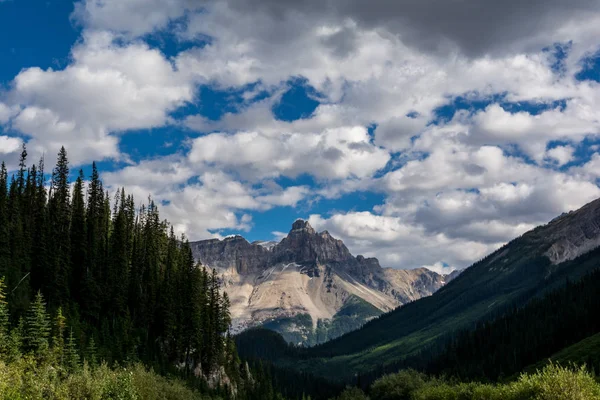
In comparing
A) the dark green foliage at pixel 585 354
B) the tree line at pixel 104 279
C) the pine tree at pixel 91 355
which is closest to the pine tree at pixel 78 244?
the tree line at pixel 104 279

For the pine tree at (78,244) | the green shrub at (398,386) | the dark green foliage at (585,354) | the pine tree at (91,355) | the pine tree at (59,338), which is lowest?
the green shrub at (398,386)

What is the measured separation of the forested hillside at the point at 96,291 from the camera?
11175 cm

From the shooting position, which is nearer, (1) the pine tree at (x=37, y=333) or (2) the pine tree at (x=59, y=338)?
(1) the pine tree at (x=37, y=333)

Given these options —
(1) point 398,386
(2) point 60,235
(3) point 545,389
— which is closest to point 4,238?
(2) point 60,235

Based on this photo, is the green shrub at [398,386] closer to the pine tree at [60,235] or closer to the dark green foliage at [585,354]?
the dark green foliage at [585,354]

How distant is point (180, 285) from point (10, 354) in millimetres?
86779

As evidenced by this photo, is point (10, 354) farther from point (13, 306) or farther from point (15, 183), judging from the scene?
point (15, 183)

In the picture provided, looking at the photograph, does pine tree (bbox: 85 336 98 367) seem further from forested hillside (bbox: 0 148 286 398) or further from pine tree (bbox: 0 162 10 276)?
pine tree (bbox: 0 162 10 276)

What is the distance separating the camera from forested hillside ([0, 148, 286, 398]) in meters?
112

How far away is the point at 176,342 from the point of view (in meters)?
167

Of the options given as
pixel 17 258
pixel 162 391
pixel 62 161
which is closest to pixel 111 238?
pixel 62 161

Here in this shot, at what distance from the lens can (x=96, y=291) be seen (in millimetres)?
143625

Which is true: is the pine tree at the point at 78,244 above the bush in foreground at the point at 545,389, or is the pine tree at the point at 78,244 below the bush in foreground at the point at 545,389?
above

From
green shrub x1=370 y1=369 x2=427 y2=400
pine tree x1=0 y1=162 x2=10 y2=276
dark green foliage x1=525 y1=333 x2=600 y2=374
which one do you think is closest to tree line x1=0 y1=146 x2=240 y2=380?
pine tree x1=0 y1=162 x2=10 y2=276
